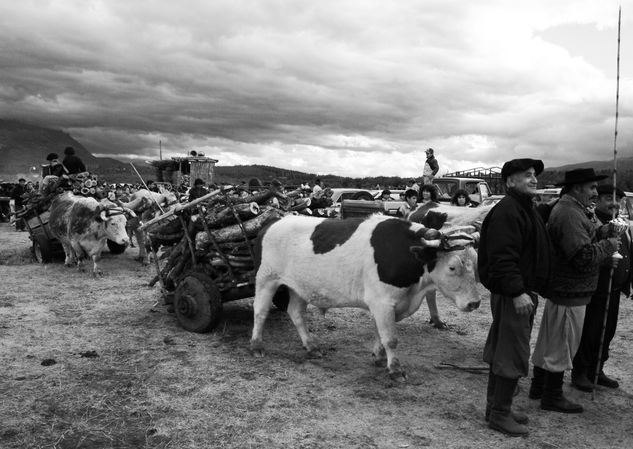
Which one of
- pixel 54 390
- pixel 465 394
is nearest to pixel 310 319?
pixel 465 394

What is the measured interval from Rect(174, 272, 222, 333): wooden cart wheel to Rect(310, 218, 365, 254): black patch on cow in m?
1.65

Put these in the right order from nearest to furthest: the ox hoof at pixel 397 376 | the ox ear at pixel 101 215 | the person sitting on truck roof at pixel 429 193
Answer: the ox hoof at pixel 397 376, the person sitting on truck roof at pixel 429 193, the ox ear at pixel 101 215

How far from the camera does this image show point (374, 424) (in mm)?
4500

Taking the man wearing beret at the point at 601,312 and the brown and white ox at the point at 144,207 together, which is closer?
the man wearing beret at the point at 601,312

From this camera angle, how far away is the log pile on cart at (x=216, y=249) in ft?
22.5

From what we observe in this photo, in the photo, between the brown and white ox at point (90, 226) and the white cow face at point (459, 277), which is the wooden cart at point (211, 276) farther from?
the brown and white ox at point (90, 226)

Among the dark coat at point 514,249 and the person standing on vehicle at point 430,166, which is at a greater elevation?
the person standing on vehicle at point 430,166

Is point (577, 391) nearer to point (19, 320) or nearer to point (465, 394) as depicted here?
point (465, 394)

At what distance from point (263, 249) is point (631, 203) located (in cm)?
981

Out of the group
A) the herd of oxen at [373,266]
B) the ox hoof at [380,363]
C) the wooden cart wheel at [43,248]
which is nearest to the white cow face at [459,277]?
the herd of oxen at [373,266]

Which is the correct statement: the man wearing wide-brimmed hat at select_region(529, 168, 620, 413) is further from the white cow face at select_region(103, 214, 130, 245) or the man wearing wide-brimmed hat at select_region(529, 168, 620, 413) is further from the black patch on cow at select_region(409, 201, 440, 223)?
the white cow face at select_region(103, 214, 130, 245)

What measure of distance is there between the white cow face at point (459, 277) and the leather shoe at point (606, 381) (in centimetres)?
160

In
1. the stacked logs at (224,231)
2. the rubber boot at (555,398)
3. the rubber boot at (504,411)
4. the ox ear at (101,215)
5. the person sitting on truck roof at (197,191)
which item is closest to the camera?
the rubber boot at (504,411)

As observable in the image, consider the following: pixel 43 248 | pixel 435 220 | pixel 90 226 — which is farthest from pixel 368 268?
pixel 43 248
